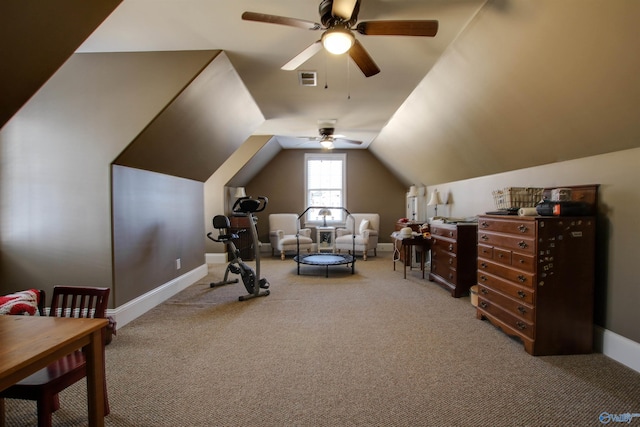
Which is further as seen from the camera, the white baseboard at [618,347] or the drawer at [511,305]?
the drawer at [511,305]

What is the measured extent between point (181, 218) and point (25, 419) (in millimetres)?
2891

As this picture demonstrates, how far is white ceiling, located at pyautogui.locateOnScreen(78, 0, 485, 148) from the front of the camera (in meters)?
2.19

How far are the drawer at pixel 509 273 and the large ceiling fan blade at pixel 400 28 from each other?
6.50 feet

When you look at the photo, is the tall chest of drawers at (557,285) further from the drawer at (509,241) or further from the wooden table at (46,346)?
the wooden table at (46,346)

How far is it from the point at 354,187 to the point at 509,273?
553cm

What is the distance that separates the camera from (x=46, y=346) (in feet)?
3.71

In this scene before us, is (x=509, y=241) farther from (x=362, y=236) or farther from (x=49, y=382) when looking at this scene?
(x=362, y=236)

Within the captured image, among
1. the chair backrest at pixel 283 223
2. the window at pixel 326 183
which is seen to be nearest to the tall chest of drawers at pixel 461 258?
the chair backrest at pixel 283 223

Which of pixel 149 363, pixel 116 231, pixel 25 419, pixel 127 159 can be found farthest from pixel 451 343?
pixel 127 159

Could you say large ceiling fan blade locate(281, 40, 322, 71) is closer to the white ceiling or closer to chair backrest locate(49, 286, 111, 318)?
the white ceiling

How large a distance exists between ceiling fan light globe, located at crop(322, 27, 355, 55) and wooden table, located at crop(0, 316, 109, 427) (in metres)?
2.12

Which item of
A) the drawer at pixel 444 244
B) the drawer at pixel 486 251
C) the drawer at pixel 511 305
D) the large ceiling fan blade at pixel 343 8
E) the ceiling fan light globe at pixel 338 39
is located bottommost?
the drawer at pixel 511 305

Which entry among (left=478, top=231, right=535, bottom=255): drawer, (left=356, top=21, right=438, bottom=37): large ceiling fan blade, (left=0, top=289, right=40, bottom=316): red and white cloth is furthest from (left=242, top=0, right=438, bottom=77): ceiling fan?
(left=0, top=289, right=40, bottom=316): red and white cloth

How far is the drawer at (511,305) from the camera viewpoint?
2.36 meters
